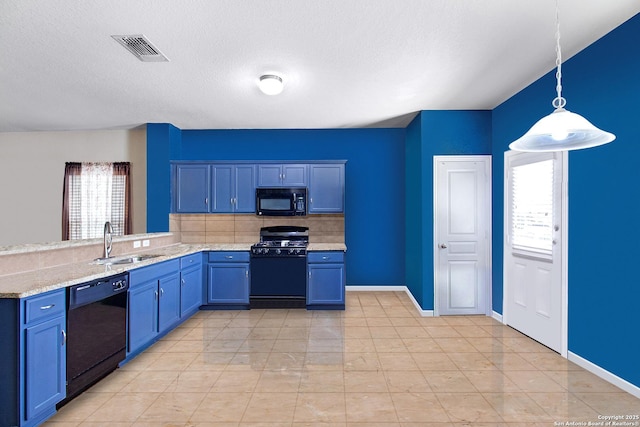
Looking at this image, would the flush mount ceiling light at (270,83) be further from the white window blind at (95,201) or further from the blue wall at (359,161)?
the white window blind at (95,201)

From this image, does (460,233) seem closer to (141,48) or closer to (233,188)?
(233,188)

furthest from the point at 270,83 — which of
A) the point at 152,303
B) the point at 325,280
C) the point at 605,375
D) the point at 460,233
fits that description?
the point at 605,375

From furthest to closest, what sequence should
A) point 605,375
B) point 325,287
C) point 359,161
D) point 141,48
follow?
point 359,161 < point 325,287 < point 141,48 < point 605,375

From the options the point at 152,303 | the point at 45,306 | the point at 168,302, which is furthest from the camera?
the point at 168,302

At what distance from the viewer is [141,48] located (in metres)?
2.50

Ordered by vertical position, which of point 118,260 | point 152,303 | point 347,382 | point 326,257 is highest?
point 118,260

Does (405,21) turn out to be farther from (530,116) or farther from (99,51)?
(99,51)

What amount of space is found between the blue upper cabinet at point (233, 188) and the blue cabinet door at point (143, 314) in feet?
5.54

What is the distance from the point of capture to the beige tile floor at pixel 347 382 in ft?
6.62

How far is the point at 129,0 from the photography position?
194cm

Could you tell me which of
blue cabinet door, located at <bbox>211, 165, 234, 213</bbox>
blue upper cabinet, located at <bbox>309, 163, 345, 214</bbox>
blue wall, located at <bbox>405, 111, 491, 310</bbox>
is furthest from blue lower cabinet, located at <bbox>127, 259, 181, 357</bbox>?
blue wall, located at <bbox>405, 111, 491, 310</bbox>

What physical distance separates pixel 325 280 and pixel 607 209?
9.74 feet

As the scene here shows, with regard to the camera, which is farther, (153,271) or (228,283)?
(228,283)

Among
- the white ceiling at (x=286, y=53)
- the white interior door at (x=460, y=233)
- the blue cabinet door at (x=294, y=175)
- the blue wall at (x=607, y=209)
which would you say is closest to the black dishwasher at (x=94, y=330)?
the white ceiling at (x=286, y=53)
